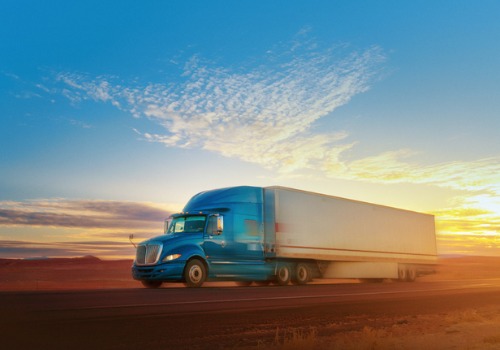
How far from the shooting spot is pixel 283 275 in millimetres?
24875

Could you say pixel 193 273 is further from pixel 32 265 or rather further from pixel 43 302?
pixel 32 265

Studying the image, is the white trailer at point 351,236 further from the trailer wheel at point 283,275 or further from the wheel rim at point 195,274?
the wheel rim at point 195,274

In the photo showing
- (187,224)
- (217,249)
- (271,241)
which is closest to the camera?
(217,249)

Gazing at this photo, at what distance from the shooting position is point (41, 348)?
800 centimetres

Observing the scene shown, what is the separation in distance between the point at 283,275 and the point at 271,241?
6.17ft

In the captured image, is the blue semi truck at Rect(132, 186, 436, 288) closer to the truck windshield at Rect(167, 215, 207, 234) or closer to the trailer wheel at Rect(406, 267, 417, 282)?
the truck windshield at Rect(167, 215, 207, 234)

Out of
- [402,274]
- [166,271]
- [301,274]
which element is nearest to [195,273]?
[166,271]

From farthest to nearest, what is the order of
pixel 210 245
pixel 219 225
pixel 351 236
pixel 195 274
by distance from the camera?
pixel 351 236, pixel 219 225, pixel 210 245, pixel 195 274

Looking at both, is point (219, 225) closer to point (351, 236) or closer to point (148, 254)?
point (148, 254)

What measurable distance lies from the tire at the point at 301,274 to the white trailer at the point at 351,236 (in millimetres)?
390

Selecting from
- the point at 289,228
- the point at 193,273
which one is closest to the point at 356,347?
the point at 193,273

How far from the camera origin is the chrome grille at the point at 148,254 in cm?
2053

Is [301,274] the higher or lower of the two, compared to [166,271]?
lower

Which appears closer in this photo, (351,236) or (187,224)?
(187,224)
